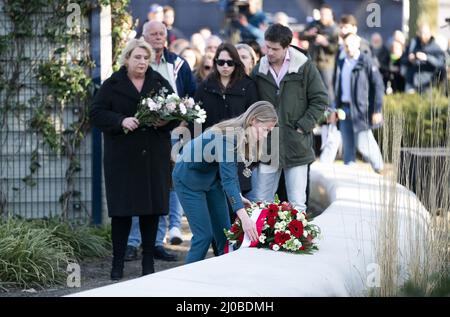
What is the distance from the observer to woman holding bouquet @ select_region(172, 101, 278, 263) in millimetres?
6703

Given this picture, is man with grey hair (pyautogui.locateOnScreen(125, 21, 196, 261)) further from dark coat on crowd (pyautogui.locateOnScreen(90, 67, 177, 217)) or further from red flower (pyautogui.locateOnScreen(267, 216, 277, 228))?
red flower (pyautogui.locateOnScreen(267, 216, 277, 228))

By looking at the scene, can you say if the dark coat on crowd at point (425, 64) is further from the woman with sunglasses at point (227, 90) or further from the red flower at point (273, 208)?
the red flower at point (273, 208)

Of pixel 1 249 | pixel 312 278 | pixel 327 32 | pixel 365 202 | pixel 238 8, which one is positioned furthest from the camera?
pixel 238 8

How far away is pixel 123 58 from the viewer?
8.15 m

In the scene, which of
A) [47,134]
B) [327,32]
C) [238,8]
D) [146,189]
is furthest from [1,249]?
[238,8]

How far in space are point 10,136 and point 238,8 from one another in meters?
8.19

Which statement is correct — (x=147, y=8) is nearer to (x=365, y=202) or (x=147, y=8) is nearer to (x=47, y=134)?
(x=47, y=134)

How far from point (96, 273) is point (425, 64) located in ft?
31.2

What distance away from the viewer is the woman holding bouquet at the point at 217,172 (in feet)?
22.0

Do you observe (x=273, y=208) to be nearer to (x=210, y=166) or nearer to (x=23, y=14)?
(x=210, y=166)

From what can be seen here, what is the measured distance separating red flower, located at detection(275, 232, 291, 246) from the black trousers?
1665 millimetres

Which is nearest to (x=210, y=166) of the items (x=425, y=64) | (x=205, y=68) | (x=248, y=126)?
(x=248, y=126)

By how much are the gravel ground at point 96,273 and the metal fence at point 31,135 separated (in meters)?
1.37

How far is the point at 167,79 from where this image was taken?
923cm
